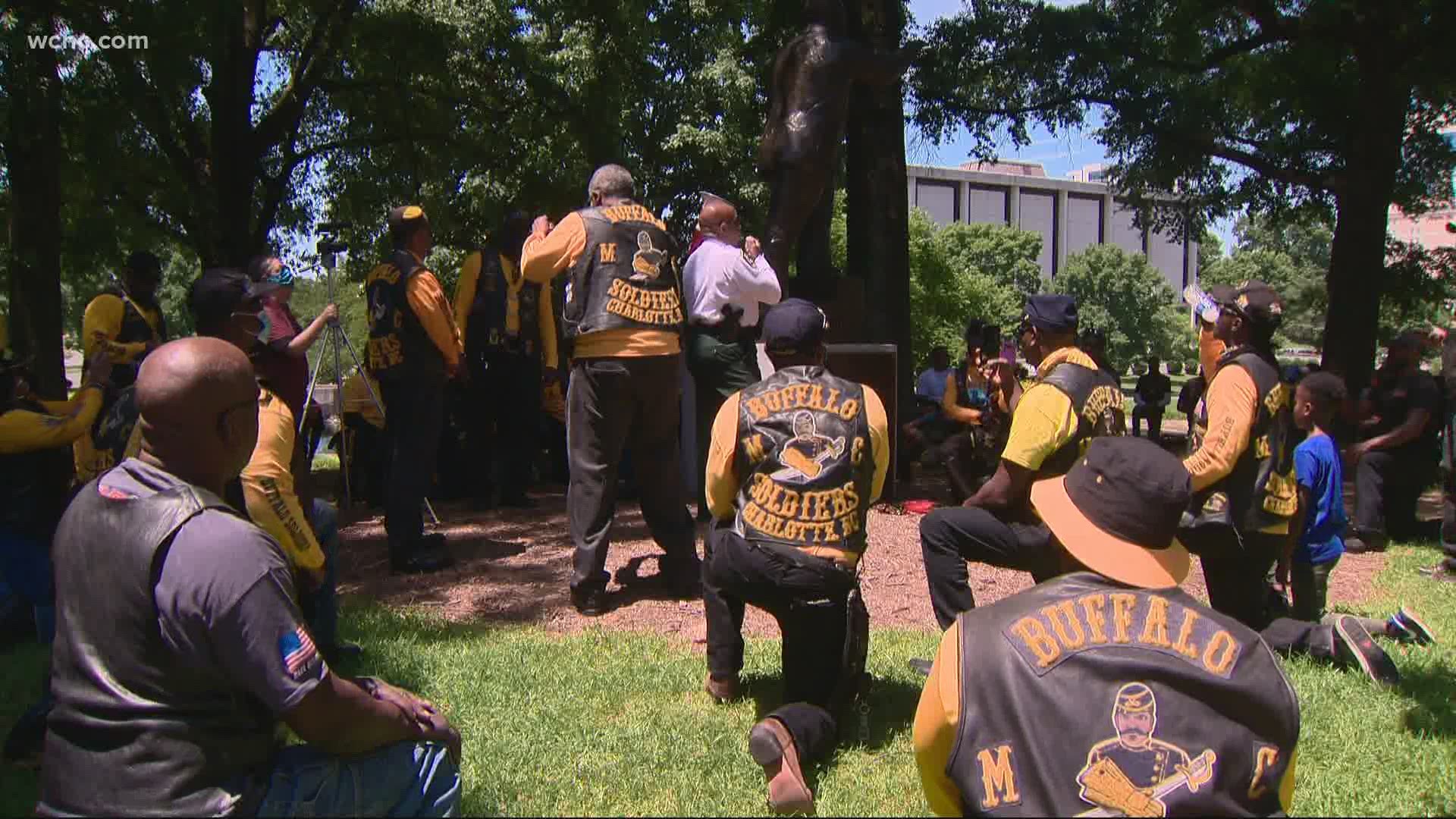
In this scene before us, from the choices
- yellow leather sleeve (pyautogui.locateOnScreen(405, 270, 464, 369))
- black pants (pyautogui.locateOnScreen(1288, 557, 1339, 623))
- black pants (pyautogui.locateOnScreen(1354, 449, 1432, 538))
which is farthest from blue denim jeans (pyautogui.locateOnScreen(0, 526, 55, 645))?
black pants (pyautogui.locateOnScreen(1354, 449, 1432, 538))

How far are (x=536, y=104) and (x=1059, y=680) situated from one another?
48.9ft

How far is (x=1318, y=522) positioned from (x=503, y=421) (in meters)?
5.75

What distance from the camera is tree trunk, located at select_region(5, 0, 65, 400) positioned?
9.40 meters

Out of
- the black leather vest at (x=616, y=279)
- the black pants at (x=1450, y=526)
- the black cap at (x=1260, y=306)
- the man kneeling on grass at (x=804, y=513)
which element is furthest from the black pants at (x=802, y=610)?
the black pants at (x=1450, y=526)

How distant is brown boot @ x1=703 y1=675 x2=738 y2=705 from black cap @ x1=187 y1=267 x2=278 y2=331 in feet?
7.56

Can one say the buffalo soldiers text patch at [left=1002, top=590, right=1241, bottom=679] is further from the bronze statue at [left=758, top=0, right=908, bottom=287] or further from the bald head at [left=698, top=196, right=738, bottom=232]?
the bronze statue at [left=758, top=0, right=908, bottom=287]

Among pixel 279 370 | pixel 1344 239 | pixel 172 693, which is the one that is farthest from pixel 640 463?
pixel 1344 239

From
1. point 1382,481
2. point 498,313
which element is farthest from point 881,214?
point 1382,481

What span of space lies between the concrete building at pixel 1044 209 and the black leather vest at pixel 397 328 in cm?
7648

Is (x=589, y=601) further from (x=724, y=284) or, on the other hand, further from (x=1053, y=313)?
(x=1053, y=313)

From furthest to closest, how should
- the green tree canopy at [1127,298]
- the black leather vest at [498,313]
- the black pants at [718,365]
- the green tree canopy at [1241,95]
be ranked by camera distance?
the green tree canopy at [1127,298], the green tree canopy at [1241,95], the black leather vest at [498,313], the black pants at [718,365]

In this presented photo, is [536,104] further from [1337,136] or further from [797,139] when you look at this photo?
[1337,136]

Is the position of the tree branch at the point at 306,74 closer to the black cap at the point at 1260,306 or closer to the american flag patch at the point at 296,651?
Answer: the black cap at the point at 1260,306

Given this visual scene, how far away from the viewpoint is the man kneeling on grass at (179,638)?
7.66 feet
